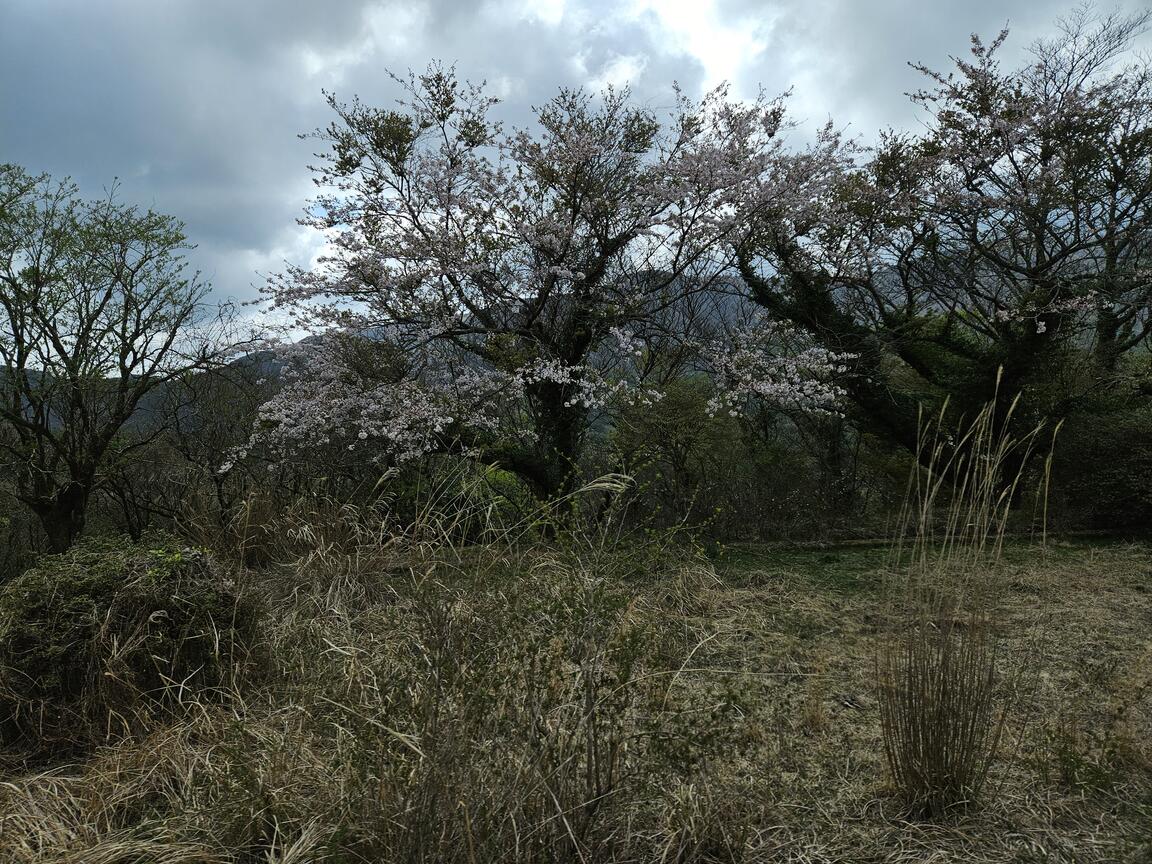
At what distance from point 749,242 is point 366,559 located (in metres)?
5.00

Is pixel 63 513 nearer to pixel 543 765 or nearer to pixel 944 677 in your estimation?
pixel 543 765

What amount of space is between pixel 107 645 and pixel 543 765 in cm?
232

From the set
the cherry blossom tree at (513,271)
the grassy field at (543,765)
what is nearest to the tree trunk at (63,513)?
the cherry blossom tree at (513,271)

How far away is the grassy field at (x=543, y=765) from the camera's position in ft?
5.95

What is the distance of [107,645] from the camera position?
3.06 m

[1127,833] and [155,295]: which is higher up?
[155,295]

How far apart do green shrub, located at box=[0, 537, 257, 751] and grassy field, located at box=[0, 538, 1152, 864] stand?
16 cm

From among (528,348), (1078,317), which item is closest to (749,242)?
(528,348)

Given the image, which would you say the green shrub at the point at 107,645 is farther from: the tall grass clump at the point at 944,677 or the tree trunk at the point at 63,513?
the tree trunk at the point at 63,513

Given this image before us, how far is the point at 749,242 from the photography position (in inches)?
287

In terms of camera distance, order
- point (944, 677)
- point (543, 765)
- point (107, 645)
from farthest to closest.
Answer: point (107, 645)
point (944, 677)
point (543, 765)

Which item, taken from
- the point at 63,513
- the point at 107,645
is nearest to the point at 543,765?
the point at 107,645

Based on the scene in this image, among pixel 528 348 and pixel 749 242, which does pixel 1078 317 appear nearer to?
pixel 749 242

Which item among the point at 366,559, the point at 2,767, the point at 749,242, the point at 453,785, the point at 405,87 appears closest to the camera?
the point at 453,785
